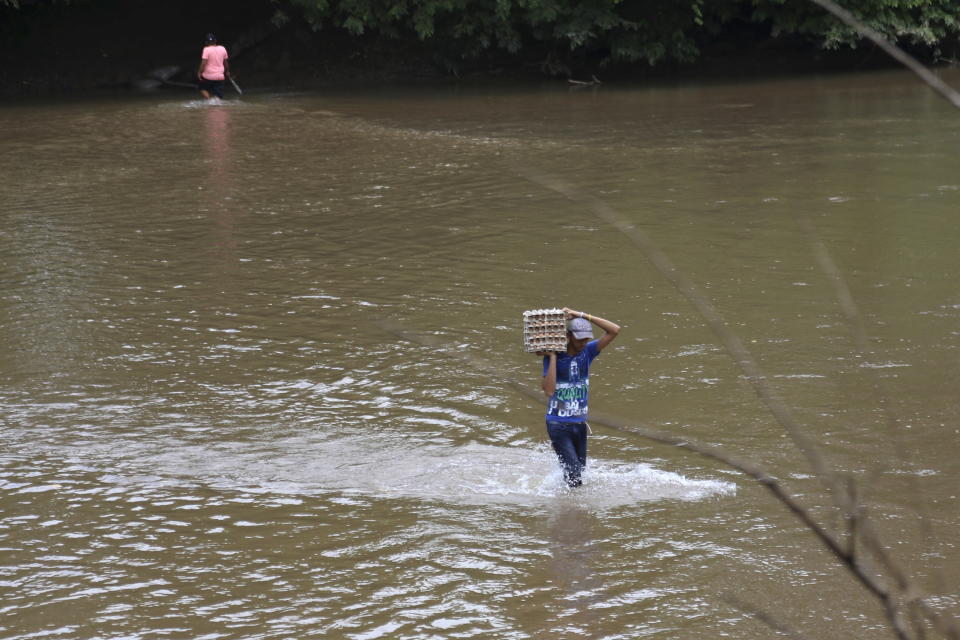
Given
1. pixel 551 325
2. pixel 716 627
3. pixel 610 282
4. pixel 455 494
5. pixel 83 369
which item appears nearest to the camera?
pixel 716 627

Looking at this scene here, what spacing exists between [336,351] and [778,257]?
516 centimetres

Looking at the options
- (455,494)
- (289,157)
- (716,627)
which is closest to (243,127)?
(289,157)

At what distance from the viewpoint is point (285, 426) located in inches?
348

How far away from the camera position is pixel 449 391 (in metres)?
9.59

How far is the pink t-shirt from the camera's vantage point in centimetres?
2769

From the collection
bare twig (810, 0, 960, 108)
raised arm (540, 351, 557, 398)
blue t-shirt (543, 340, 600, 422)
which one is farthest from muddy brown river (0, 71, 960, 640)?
raised arm (540, 351, 557, 398)

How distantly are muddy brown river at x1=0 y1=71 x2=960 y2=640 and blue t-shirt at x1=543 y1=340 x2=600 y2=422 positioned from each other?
564 millimetres

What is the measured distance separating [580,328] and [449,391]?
2.56 meters

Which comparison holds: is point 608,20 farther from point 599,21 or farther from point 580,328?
point 580,328

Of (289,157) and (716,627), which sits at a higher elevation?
(289,157)

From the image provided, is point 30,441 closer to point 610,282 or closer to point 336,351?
point 336,351

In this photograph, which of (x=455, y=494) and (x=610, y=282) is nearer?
(x=455, y=494)

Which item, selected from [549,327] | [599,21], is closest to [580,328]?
[549,327]

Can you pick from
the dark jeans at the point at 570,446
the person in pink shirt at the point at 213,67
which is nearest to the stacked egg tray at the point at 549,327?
the dark jeans at the point at 570,446
